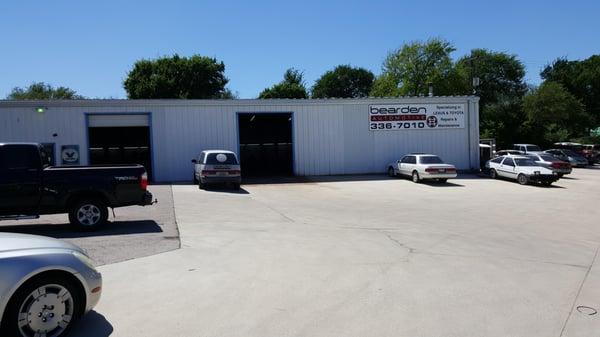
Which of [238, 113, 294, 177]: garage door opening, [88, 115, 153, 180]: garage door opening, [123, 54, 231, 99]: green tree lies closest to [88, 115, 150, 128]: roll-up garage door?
[88, 115, 153, 180]: garage door opening

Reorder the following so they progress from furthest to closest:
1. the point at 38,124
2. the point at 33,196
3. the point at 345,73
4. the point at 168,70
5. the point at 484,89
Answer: the point at 345,73
the point at 484,89
the point at 168,70
the point at 38,124
the point at 33,196

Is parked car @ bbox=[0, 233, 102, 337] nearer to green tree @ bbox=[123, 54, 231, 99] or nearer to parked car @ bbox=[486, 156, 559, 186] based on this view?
parked car @ bbox=[486, 156, 559, 186]

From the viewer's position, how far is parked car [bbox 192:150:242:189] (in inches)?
855

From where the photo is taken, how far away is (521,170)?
86.5 ft

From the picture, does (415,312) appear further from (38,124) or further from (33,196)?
(38,124)

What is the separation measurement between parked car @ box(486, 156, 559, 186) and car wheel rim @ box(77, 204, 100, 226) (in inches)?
839

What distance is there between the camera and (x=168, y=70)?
59875mm

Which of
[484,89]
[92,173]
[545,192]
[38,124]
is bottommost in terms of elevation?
[545,192]

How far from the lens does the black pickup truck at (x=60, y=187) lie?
35.6 feet

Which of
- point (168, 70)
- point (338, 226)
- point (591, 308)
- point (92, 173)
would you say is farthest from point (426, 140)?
point (168, 70)

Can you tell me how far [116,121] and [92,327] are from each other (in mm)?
23658

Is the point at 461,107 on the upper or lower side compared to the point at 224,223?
upper

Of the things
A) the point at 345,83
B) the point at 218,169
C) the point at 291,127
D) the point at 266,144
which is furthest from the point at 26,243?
the point at 345,83

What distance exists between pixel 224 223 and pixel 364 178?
16.5 metres
